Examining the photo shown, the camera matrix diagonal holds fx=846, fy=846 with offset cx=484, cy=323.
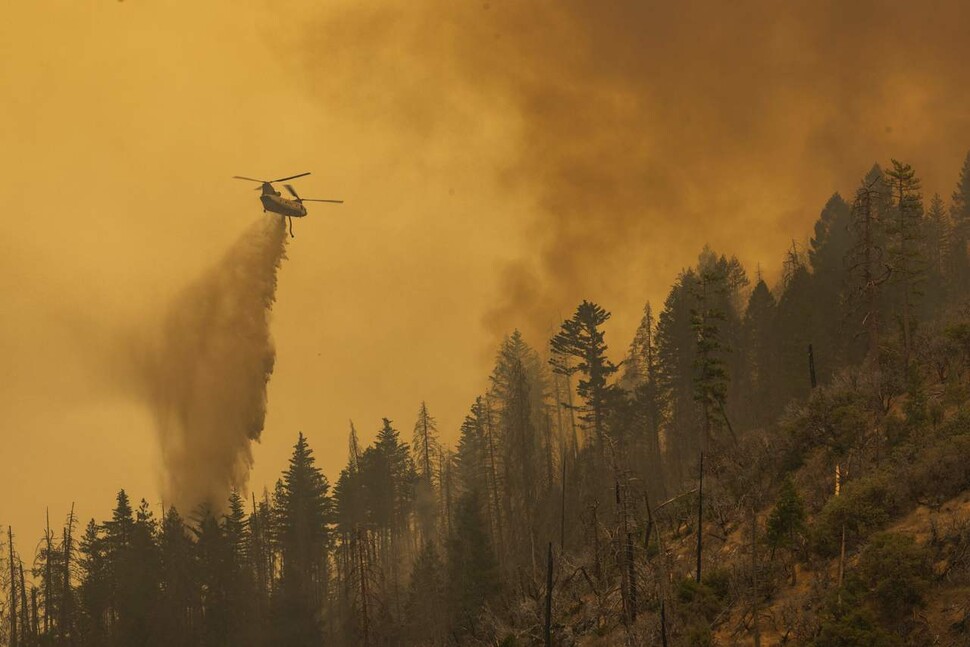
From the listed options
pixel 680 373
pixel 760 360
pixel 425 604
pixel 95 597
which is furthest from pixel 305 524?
pixel 760 360

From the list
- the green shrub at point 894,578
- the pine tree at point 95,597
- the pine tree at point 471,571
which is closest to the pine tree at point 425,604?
the pine tree at point 471,571

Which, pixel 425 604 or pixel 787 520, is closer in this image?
pixel 787 520

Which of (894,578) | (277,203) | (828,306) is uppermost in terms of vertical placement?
(277,203)

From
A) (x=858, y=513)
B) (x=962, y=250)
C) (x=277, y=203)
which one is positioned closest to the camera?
(x=858, y=513)

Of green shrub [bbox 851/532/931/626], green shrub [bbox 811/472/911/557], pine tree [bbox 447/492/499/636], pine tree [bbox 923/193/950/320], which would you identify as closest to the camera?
green shrub [bbox 851/532/931/626]

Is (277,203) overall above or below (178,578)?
above

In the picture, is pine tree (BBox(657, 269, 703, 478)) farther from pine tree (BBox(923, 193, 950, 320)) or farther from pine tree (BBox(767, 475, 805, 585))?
pine tree (BBox(767, 475, 805, 585))

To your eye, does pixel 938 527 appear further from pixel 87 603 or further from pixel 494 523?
pixel 87 603

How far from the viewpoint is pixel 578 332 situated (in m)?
65.3

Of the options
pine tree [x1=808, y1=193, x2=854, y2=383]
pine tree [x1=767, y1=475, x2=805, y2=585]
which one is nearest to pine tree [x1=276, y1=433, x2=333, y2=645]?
pine tree [x1=808, y1=193, x2=854, y2=383]

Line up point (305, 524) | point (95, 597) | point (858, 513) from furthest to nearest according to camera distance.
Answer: point (305, 524), point (95, 597), point (858, 513)

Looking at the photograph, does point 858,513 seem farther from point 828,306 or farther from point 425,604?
point 425,604

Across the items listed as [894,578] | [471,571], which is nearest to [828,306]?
[471,571]

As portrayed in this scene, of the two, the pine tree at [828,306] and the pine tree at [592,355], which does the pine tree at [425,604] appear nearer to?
the pine tree at [592,355]
